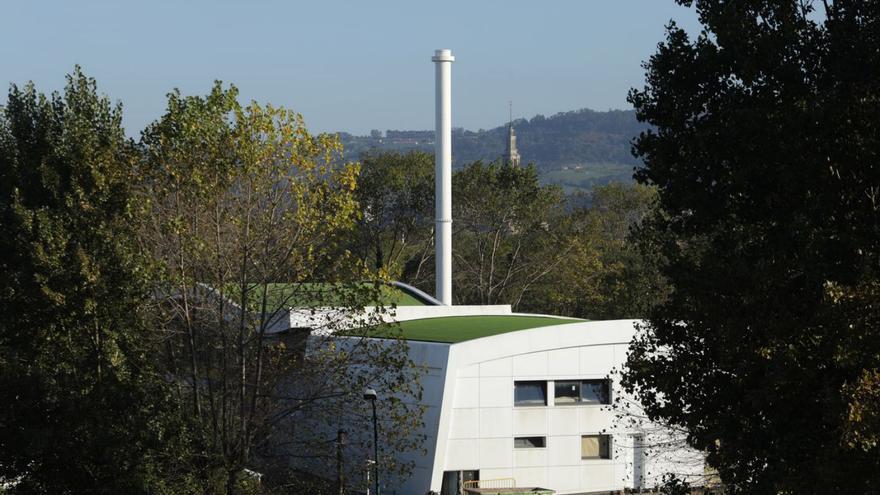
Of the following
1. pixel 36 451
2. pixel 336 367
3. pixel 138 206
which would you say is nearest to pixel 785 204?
pixel 336 367

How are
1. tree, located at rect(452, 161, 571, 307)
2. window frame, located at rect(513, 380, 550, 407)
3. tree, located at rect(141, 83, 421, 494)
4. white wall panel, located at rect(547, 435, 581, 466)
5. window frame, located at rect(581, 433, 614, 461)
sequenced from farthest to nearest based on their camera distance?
tree, located at rect(452, 161, 571, 307), window frame, located at rect(581, 433, 614, 461), white wall panel, located at rect(547, 435, 581, 466), window frame, located at rect(513, 380, 550, 407), tree, located at rect(141, 83, 421, 494)

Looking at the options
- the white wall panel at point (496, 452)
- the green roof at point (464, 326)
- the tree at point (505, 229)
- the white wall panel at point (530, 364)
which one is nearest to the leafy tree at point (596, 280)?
the tree at point (505, 229)

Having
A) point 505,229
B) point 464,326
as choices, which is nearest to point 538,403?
point 464,326

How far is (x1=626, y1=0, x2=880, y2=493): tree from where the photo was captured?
16547mm

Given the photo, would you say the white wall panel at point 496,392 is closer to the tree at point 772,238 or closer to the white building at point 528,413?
the white building at point 528,413

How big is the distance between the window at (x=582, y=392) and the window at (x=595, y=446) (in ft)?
4.01

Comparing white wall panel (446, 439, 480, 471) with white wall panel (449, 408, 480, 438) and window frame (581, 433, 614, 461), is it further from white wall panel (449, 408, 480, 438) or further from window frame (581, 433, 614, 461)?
window frame (581, 433, 614, 461)

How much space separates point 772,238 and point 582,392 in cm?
2518

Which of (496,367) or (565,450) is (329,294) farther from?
(565,450)

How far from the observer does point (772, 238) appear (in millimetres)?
17844

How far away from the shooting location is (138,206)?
26.8 meters

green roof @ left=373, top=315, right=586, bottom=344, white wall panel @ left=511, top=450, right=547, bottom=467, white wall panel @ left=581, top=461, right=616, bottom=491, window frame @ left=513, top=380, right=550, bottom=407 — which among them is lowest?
white wall panel @ left=581, top=461, right=616, bottom=491

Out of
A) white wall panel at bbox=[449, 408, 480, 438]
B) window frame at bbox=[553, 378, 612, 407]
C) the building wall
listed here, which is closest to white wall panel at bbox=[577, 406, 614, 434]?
the building wall

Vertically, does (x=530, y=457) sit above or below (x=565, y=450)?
below
